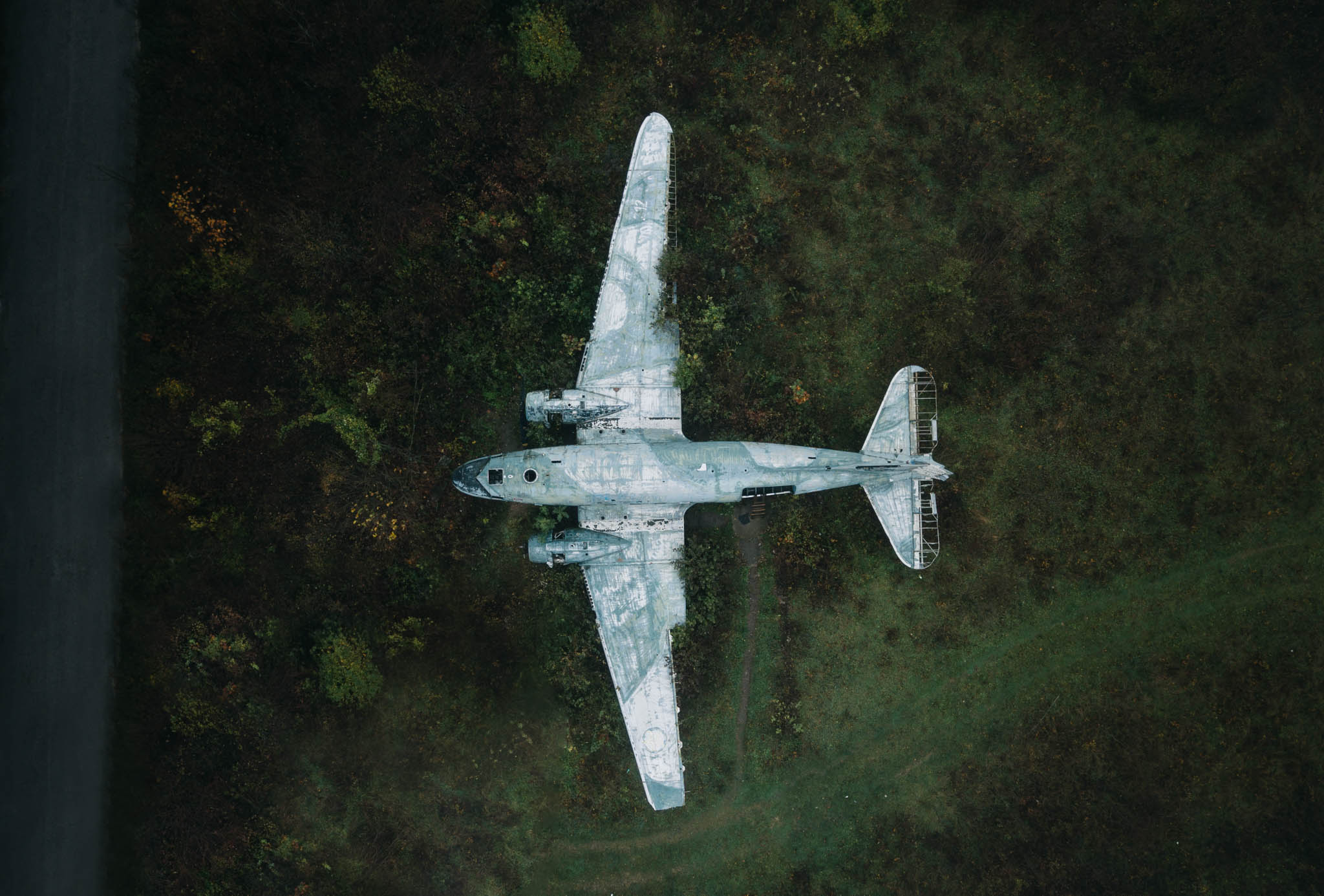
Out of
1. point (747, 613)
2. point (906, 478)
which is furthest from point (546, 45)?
point (747, 613)

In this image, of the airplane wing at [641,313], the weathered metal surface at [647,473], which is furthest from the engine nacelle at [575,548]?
the airplane wing at [641,313]

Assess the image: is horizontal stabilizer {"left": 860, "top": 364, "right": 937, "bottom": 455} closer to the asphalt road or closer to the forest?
the forest

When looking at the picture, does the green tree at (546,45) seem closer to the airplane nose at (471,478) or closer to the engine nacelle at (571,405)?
the engine nacelle at (571,405)

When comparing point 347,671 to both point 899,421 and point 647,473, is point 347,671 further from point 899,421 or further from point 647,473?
point 899,421

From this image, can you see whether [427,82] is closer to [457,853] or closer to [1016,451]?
[1016,451]

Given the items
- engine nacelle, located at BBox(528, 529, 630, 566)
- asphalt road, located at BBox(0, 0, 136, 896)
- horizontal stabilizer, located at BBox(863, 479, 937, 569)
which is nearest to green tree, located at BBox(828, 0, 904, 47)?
horizontal stabilizer, located at BBox(863, 479, 937, 569)
